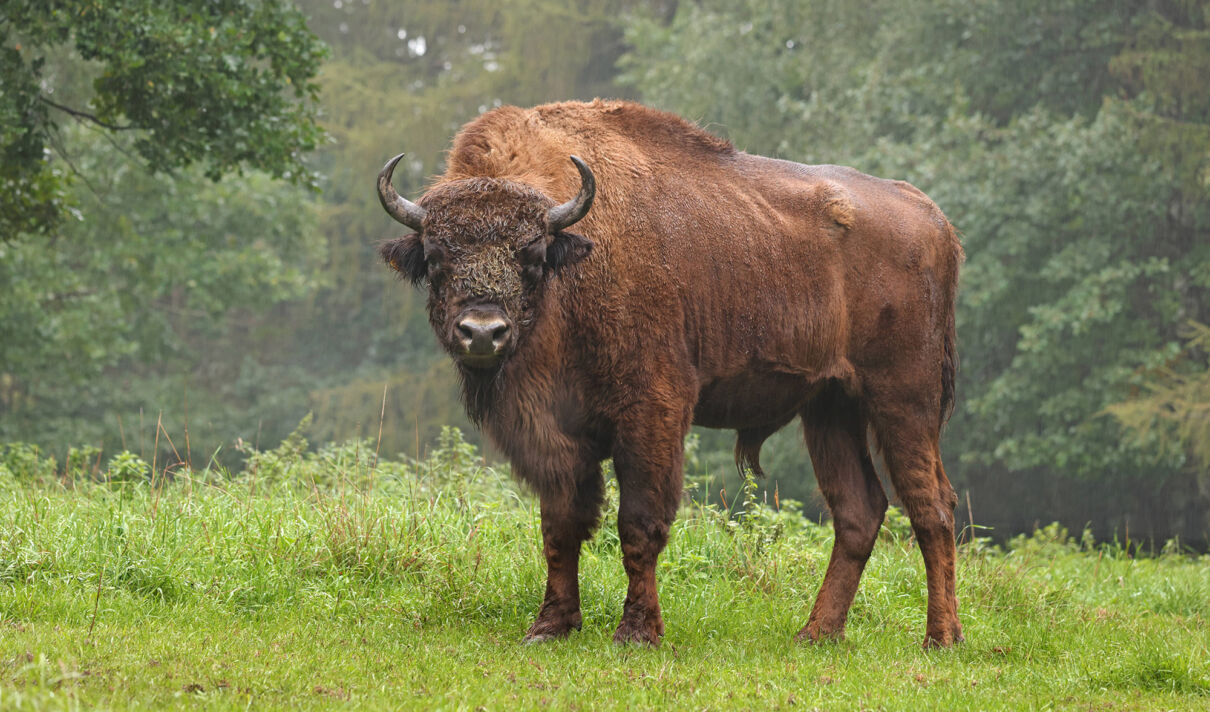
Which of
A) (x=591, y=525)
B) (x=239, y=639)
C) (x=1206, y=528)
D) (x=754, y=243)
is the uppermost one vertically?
(x=754, y=243)

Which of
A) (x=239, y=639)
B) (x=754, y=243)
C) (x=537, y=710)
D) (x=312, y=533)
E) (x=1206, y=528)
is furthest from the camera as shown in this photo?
(x=1206, y=528)

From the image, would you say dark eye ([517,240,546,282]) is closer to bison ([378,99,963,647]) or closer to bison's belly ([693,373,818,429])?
bison ([378,99,963,647])

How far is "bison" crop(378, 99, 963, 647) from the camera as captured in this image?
20.3ft

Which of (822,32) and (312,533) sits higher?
(822,32)

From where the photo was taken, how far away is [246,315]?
37.9m

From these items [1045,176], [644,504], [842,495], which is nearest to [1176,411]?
[1045,176]

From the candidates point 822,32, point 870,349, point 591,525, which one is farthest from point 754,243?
point 822,32

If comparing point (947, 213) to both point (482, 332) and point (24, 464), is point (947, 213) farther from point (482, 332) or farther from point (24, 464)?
point (482, 332)

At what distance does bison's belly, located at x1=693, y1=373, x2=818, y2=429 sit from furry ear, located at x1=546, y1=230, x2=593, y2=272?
1.18m

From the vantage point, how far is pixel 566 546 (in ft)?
21.8

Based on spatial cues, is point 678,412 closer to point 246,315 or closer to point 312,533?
point 312,533

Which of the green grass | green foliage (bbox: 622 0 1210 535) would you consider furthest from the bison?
green foliage (bbox: 622 0 1210 535)

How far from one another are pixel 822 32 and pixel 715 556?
19.2 meters

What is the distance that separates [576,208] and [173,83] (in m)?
6.21
